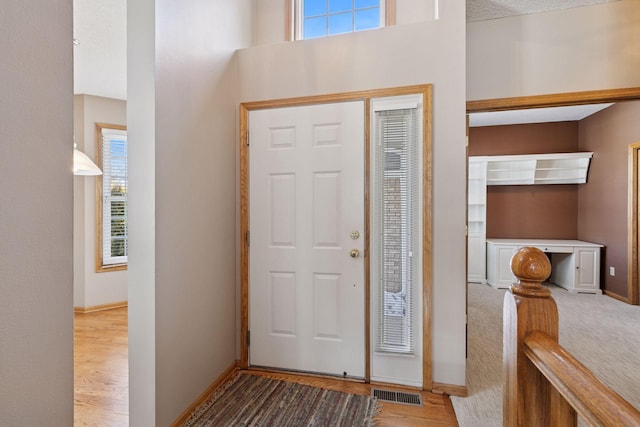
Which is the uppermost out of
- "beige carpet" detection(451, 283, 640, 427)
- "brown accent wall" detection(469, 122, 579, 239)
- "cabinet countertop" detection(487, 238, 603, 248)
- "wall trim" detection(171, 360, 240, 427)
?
"brown accent wall" detection(469, 122, 579, 239)

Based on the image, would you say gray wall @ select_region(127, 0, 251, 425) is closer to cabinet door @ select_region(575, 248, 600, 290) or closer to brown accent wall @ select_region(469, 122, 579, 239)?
brown accent wall @ select_region(469, 122, 579, 239)

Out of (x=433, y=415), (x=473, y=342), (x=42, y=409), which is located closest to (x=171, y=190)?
(x=42, y=409)

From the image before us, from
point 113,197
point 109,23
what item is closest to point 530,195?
point 109,23

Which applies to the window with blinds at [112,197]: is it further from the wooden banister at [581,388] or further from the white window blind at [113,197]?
the wooden banister at [581,388]

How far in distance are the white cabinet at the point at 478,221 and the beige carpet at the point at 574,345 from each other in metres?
0.74

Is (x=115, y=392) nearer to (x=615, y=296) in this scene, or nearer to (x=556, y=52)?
(x=556, y=52)

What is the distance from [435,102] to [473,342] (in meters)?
2.28

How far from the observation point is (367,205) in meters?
2.35

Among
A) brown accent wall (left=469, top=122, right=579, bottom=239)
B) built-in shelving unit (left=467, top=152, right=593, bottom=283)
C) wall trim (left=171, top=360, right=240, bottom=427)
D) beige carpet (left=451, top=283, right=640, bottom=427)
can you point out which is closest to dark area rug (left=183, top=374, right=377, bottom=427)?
wall trim (left=171, top=360, right=240, bottom=427)

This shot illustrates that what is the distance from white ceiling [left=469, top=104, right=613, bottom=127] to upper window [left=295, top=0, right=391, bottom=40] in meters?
2.87

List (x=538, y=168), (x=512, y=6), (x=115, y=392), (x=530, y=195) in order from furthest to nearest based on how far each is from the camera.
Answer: (x=530, y=195) < (x=538, y=168) < (x=512, y=6) < (x=115, y=392)

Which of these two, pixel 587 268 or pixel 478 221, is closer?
pixel 587 268

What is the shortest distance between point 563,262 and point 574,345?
2713 mm

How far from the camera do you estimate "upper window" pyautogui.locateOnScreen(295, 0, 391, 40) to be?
2672 millimetres
